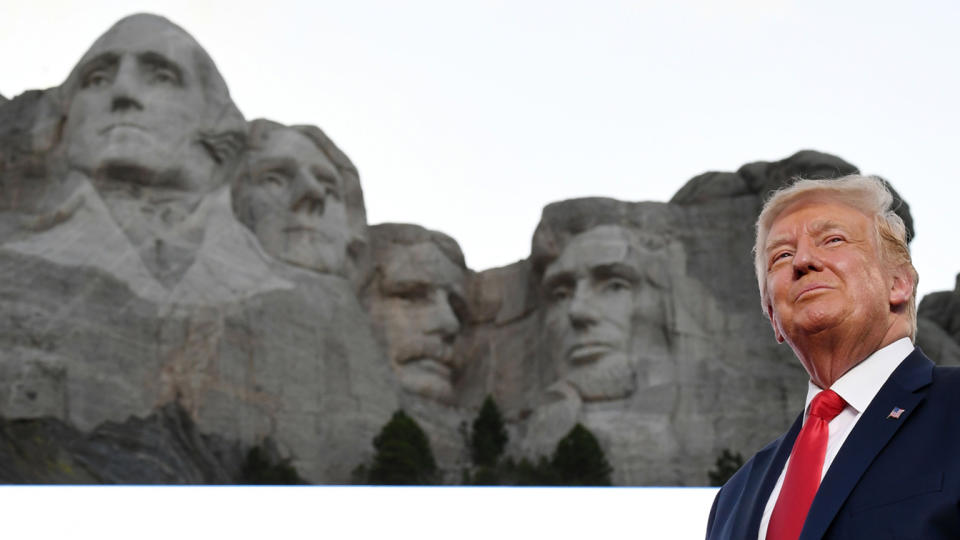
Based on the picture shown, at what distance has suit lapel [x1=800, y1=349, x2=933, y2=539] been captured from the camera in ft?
3.77

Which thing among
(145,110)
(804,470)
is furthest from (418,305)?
(804,470)

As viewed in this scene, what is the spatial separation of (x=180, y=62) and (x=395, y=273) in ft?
9.02

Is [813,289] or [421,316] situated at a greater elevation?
[421,316]

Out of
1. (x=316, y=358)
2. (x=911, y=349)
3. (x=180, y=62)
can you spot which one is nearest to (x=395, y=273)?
(x=316, y=358)

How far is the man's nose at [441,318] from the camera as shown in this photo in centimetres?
1163

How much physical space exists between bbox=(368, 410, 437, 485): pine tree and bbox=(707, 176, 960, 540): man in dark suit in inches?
327

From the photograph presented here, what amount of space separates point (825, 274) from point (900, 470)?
0.24m

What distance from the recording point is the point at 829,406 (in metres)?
1.29

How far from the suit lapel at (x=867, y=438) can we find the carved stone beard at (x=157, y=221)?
8.60 meters

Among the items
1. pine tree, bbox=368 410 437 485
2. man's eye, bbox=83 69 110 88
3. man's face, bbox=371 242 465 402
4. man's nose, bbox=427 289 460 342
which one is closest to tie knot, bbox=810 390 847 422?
pine tree, bbox=368 410 437 485

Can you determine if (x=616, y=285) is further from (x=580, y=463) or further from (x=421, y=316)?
(x=580, y=463)

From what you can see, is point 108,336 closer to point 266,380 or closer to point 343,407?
point 266,380

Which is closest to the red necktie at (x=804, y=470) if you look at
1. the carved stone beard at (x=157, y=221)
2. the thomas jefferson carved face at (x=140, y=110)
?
the carved stone beard at (x=157, y=221)

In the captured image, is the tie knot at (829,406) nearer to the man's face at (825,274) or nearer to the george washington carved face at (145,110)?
the man's face at (825,274)
